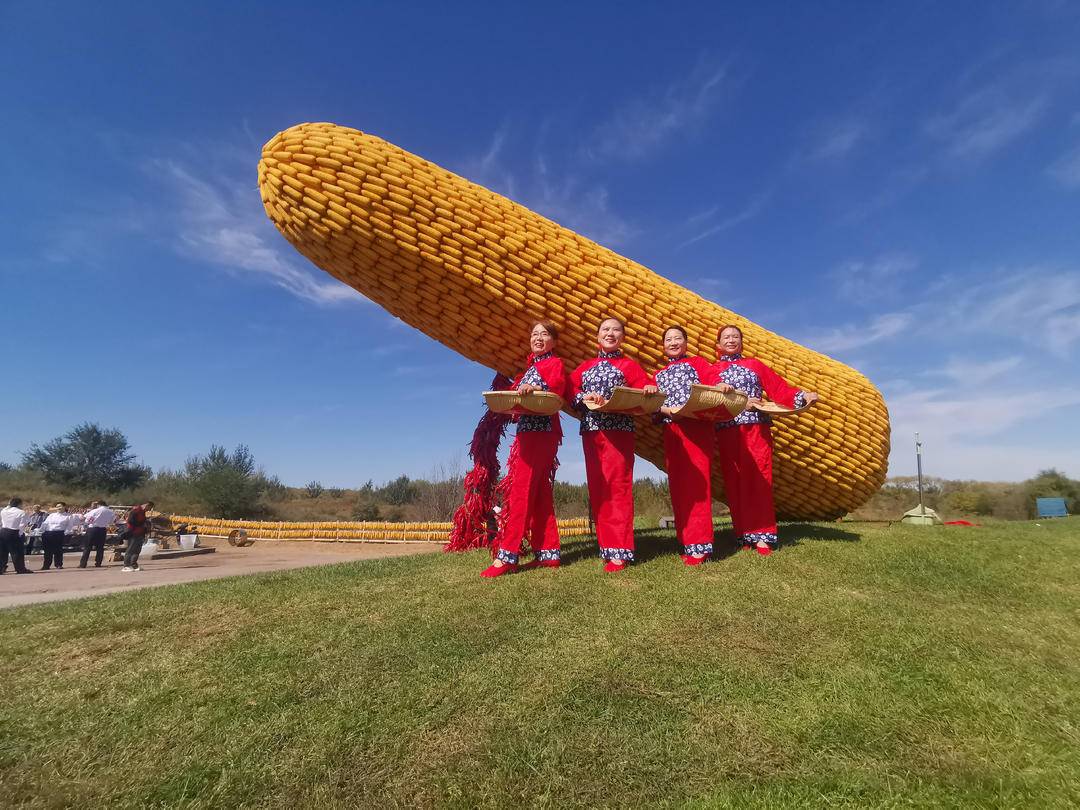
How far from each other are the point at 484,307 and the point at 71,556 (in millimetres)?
15483

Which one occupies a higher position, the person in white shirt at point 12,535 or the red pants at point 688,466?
the red pants at point 688,466

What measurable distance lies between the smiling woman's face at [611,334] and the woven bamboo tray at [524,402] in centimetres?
66

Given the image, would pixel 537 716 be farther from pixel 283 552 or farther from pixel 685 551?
pixel 283 552

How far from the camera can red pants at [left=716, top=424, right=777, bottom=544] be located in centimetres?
509

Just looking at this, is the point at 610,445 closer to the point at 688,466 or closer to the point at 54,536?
the point at 688,466

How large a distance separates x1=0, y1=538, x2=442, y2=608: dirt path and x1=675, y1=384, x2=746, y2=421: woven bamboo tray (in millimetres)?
4413

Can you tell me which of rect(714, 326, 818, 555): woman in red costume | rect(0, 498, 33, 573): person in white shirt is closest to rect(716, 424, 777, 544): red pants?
rect(714, 326, 818, 555): woman in red costume

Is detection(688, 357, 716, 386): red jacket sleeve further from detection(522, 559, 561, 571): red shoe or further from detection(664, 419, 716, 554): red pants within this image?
detection(522, 559, 561, 571): red shoe

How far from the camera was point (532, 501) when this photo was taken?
15.8 ft

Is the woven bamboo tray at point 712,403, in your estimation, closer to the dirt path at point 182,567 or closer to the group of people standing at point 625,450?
the group of people standing at point 625,450

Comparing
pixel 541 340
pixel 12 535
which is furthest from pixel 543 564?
pixel 12 535

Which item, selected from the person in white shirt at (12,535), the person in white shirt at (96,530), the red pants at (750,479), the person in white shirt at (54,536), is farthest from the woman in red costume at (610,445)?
the person in white shirt at (54,536)

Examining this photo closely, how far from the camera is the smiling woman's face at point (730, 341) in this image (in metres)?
5.38

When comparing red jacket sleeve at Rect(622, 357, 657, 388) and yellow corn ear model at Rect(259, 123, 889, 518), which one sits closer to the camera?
yellow corn ear model at Rect(259, 123, 889, 518)
